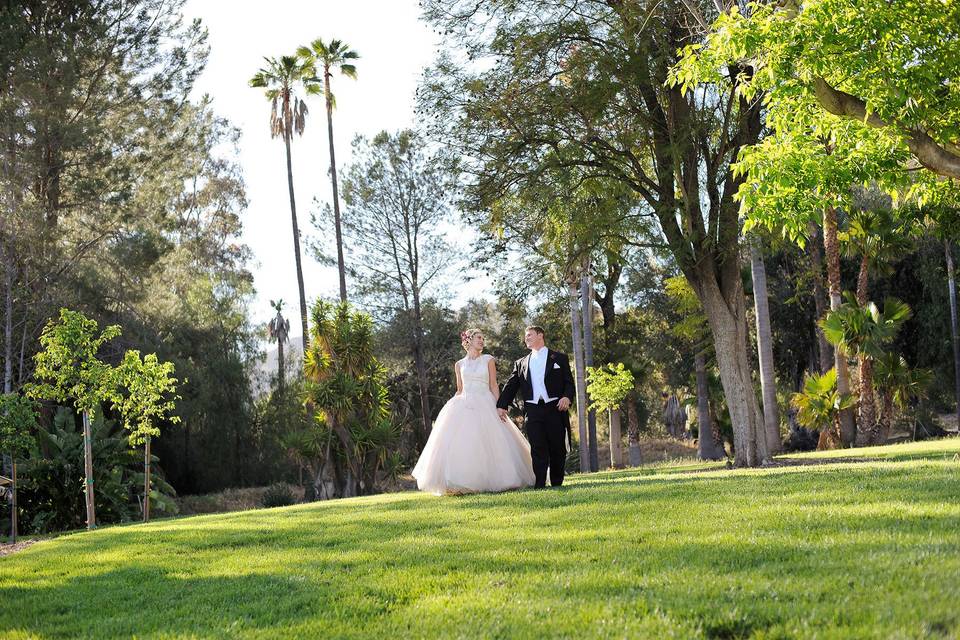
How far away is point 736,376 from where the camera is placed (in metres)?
16.8

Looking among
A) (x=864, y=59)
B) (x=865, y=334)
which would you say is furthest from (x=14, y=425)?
(x=865, y=334)

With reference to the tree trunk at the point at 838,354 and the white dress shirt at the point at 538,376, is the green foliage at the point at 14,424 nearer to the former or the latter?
the white dress shirt at the point at 538,376

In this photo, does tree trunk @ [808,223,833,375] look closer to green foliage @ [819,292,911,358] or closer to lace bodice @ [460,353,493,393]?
green foliage @ [819,292,911,358]

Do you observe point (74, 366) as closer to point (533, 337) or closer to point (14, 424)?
point (14, 424)

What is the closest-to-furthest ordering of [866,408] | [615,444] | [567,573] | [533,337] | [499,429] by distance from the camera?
[567,573] → [533,337] → [499,429] → [866,408] → [615,444]

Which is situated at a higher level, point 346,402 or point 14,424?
point 346,402

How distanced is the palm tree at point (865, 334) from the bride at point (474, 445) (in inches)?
667

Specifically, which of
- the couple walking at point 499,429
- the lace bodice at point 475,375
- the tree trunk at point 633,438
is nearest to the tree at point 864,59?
the couple walking at point 499,429

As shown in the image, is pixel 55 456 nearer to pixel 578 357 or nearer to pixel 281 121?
pixel 578 357

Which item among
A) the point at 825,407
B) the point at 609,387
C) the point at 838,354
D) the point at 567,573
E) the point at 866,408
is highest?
the point at 838,354

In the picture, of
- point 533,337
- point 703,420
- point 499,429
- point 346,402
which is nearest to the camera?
point 533,337

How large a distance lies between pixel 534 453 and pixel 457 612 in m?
7.29

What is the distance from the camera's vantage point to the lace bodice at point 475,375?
12.6 metres

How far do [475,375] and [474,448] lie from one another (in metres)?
Answer: 1.04
